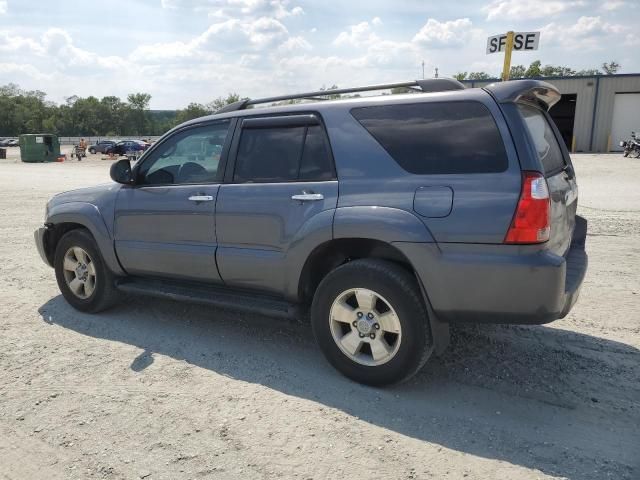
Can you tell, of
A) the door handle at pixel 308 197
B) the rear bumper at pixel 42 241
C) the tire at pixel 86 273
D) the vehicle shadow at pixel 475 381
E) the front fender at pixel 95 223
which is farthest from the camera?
the rear bumper at pixel 42 241

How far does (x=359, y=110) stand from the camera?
3654mm

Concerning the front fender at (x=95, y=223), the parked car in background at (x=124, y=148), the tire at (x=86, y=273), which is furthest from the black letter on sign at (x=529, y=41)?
the parked car in background at (x=124, y=148)

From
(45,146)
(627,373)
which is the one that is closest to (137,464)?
(627,373)

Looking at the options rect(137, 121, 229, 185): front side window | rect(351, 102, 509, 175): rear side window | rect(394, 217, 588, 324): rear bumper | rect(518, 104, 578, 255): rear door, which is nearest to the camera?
rect(394, 217, 588, 324): rear bumper

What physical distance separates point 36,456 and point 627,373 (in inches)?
148

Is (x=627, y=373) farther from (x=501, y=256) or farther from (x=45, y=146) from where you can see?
(x=45, y=146)

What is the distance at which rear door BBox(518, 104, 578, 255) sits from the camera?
10.7 ft

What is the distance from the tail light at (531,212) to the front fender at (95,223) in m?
3.43

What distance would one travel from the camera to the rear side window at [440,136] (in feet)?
10.3

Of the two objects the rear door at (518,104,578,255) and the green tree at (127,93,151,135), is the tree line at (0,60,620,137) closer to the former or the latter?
the green tree at (127,93,151,135)

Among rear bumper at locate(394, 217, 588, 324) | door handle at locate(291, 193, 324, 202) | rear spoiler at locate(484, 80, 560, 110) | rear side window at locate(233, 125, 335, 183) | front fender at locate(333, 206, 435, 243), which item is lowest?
rear bumper at locate(394, 217, 588, 324)

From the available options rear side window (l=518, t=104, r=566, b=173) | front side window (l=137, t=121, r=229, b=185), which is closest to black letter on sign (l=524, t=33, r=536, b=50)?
rear side window (l=518, t=104, r=566, b=173)

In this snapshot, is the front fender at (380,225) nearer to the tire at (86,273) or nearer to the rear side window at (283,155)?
the rear side window at (283,155)

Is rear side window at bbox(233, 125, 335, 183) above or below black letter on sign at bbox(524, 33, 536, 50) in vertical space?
below
